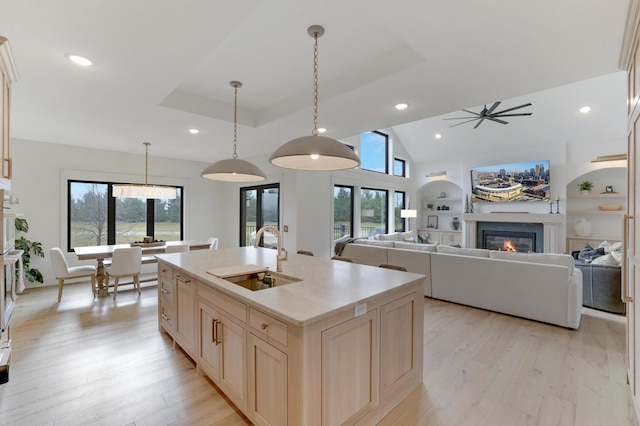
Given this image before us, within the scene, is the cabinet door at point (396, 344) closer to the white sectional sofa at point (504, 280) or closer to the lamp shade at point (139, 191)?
the white sectional sofa at point (504, 280)

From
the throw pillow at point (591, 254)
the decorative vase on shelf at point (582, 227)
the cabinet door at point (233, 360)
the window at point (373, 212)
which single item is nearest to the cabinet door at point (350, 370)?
the cabinet door at point (233, 360)

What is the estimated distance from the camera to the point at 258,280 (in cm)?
258

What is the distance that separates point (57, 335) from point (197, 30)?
3504 millimetres

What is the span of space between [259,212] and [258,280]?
13.2 feet

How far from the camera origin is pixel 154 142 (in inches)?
197

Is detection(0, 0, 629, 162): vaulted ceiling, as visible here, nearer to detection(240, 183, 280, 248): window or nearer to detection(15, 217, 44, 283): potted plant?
detection(15, 217, 44, 283): potted plant

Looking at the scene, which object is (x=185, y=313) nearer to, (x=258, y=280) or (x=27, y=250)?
(x=258, y=280)

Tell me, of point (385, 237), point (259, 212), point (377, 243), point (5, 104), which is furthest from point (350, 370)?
point (385, 237)

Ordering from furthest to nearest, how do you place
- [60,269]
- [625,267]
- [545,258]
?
[60,269]
[545,258]
[625,267]

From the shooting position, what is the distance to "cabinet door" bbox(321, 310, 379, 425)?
5.20 feet

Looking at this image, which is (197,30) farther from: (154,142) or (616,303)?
(616,303)

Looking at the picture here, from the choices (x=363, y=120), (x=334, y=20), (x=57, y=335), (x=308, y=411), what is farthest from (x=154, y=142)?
(x=308, y=411)

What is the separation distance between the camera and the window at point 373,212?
306 inches

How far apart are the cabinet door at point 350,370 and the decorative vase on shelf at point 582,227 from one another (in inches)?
Answer: 310
